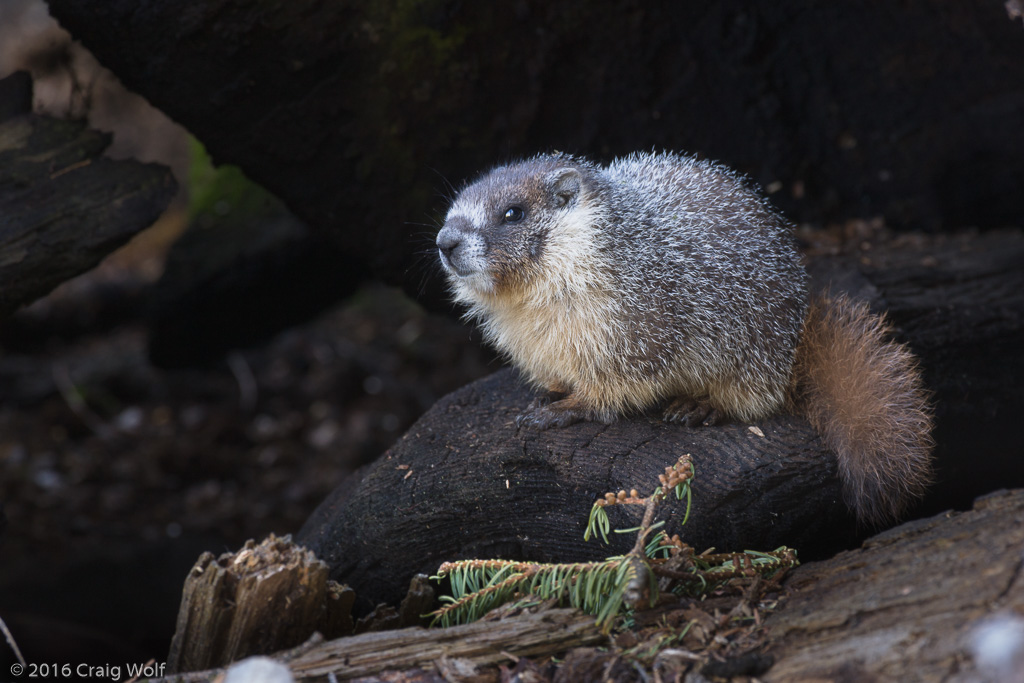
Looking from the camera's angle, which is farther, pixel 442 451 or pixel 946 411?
pixel 946 411

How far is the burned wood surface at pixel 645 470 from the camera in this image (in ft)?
12.6

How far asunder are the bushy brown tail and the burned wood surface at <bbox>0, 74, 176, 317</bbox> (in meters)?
4.16

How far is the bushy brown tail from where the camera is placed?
384cm

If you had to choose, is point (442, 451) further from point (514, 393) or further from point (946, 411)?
point (946, 411)

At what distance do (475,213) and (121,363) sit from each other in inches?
306

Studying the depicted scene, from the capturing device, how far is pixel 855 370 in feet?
13.8

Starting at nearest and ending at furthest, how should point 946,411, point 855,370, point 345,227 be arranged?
point 855,370, point 946,411, point 345,227

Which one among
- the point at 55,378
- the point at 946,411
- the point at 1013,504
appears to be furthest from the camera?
the point at 55,378

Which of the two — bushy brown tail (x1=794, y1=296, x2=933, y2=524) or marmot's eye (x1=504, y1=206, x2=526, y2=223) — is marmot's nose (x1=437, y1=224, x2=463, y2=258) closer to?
marmot's eye (x1=504, y1=206, x2=526, y2=223)

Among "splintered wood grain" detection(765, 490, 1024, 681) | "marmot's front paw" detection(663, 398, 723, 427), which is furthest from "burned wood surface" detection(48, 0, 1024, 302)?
"splintered wood grain" detection(765, 490, 1024, 681)

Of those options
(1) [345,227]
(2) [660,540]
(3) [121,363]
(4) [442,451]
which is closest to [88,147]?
(1) [345,227]

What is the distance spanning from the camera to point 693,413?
4367mm

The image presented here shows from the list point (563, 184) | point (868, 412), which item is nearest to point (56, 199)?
point (563, 184)

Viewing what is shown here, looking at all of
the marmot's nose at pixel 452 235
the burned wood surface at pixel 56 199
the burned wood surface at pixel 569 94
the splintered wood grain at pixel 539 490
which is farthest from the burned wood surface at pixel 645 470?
the burned wood surface at pixel 56 199
